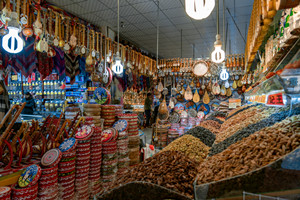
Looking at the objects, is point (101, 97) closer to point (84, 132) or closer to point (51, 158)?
point (84, 132)

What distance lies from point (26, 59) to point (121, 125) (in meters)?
2.45

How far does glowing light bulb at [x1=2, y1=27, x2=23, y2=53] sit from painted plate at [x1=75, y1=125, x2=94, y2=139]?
5.25ft

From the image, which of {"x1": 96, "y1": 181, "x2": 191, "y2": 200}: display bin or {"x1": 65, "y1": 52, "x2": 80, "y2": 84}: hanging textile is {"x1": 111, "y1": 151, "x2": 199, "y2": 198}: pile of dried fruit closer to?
{"x1": 96, "y1": 181, "x2": 191, "y2": 200}: display bin

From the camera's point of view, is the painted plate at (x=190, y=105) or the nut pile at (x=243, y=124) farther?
the painted plate at (x=190, y=105)

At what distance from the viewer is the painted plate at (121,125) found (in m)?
2.31

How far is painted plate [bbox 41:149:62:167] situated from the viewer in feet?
4.54

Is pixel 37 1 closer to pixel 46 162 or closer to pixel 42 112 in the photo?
pixel 46 162

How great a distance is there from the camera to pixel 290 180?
65cm

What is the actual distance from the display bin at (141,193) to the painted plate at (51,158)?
60 centimetres

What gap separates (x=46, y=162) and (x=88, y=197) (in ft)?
2.40

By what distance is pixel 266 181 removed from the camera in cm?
69

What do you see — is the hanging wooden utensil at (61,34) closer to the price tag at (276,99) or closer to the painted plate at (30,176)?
the painted plate at (30,176)

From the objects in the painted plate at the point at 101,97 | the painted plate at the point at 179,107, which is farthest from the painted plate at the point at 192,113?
the painted plate at the point at 101,97

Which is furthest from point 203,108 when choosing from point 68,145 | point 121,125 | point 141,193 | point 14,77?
point 14,77
